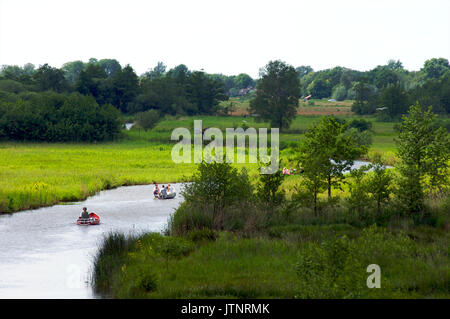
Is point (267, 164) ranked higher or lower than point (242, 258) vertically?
higher

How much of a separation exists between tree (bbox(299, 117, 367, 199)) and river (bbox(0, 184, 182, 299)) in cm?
723

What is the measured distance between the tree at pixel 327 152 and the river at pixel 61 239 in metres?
7.23

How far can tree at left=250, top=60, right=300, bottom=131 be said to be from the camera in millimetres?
112312

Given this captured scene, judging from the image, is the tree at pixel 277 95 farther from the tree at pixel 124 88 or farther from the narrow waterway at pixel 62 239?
the narrow waterway at pixel 62 239

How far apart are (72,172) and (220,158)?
26152 mm

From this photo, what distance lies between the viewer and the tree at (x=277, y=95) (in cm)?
11231

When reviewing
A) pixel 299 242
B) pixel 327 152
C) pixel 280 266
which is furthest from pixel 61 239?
pixel 327 152

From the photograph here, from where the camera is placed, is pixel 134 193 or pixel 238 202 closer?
pixel 238 202

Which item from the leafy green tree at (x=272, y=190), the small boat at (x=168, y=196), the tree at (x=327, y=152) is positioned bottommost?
the small boat at (x=168, y=196)

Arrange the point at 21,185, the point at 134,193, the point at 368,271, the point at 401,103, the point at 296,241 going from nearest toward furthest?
the point at 368,271 < the point at 296,241 < the point at 21,185 < the point at 134,193 < the point at 401,103

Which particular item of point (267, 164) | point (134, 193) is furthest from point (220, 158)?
point (134, 193)

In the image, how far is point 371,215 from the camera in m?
28.1
